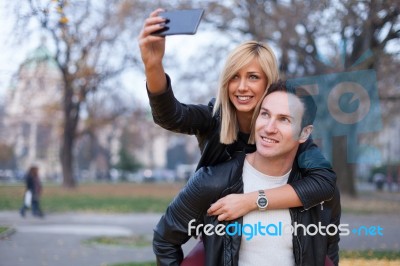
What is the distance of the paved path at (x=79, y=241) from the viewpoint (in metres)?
8.16

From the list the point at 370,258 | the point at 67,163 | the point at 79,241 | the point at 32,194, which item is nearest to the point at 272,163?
the point at 370,258

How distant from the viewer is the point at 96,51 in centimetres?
2834

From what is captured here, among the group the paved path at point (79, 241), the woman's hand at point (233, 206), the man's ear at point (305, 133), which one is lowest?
the paved path at point (79, 241)

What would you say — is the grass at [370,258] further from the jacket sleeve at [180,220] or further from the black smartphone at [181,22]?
the black smartphone at [181,22]

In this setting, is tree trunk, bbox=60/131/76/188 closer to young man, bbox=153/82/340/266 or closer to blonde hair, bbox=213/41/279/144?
blonde hair, bbox=213/41/279/144

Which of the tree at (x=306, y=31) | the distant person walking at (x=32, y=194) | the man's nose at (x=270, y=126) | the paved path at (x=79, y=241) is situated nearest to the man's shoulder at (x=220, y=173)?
the man's nose at (x=270, y=126)

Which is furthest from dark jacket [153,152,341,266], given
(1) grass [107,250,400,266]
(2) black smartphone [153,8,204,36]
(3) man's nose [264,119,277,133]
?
(1) grass [107,250,400,266]

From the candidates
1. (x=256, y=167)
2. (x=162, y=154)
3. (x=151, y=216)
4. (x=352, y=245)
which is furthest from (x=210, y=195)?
(x=162, y=154)

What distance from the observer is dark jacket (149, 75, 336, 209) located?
8.34ft

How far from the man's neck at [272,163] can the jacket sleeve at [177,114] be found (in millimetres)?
348

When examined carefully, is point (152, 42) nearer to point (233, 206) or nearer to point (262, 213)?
point (233, 206)

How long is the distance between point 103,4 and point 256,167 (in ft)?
79.9

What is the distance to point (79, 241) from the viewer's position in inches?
435

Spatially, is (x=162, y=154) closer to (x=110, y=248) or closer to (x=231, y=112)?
(x=110, y=248)
